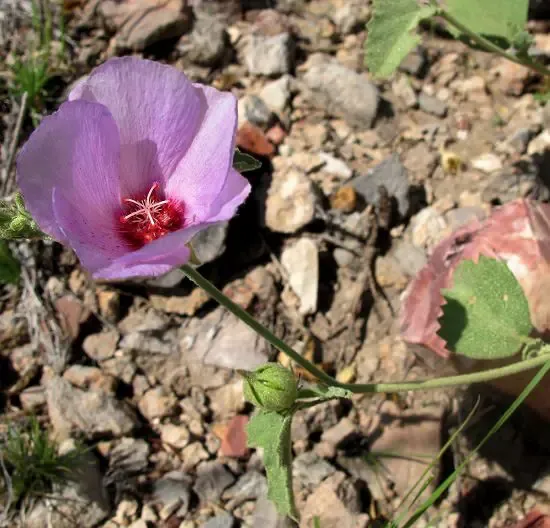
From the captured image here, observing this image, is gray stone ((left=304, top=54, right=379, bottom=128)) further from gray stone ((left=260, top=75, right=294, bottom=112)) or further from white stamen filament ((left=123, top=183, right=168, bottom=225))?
white stamen filament ((left=123, top=183, right=168, bottom=225))

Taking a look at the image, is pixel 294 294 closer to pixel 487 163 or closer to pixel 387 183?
pixel 387 183

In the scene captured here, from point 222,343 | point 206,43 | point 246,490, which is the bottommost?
point 246,490

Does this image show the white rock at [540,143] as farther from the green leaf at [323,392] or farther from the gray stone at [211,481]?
the gray stone at [211,481]

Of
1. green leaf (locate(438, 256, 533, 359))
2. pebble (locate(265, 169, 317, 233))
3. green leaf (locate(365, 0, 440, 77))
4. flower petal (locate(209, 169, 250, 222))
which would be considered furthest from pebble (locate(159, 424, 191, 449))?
green leaf (locate(365, 0, 440, 77))

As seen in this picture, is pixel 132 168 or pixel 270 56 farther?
pixel 270 56

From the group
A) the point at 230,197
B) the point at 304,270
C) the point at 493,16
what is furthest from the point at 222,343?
the point at 493,16

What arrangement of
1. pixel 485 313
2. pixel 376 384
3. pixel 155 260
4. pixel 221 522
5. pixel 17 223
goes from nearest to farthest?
pixel 155 260, pixel 17 223, pixel 376 384, pixel 485 313, pixel 221 522
